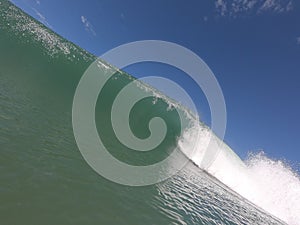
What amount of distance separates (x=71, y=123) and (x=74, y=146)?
3.74 meters

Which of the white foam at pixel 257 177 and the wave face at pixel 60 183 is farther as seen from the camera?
the white foam at pixel 257 177

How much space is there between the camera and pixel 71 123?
55.4ft

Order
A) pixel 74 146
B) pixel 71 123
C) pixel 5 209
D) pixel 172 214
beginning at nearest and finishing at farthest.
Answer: pixel 5 209
pixel 172 214
pixel 74 146
pixel 71 123

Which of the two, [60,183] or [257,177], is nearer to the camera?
[60,183]

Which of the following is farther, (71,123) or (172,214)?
(71,123)

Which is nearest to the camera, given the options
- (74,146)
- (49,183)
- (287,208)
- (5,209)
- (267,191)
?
(5,209)

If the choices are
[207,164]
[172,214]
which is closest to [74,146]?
[172,214]

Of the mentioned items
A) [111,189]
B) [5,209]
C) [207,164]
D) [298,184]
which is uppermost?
[298,184]

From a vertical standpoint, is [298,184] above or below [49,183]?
above

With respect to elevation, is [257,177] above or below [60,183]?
above

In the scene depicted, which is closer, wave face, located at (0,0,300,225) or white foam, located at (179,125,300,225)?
wave face, located at (0,0,300,225)

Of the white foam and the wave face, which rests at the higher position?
the white foam

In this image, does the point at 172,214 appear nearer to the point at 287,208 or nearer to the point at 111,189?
the point at 111,189

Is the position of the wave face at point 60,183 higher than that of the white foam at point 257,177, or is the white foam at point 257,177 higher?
the white foam at point 257,177
